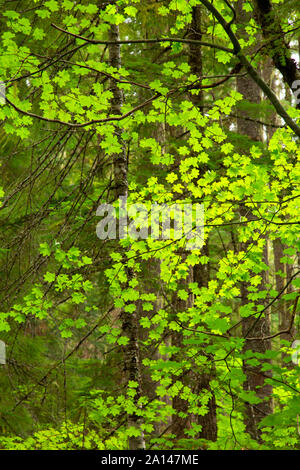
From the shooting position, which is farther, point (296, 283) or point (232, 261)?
point (232, 261)

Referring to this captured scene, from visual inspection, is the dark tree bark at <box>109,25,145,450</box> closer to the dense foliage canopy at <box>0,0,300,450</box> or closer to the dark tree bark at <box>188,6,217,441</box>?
the dense foliage canopy at <box>0,0,300,450</box>

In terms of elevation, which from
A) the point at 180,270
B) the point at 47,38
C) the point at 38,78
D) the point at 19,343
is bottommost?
the point at 19,343

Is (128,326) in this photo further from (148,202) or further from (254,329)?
(254,329)

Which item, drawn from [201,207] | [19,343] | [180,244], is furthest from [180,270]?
[19,343]

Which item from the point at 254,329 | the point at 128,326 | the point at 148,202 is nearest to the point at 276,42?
the point at 148,202

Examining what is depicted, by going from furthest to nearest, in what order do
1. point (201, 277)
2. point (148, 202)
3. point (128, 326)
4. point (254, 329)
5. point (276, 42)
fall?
1. point (254, 329)
2. point (201, 277)
3. point (128, 326)
4. point (148, 202)
5. point (276, 42)

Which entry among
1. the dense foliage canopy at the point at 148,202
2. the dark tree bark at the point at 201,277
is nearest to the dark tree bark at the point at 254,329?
the dense foliage canopy at the point at 148,202

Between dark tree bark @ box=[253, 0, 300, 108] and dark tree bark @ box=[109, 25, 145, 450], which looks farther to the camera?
dark tree bark @ box=[109, 25, 145, 450]

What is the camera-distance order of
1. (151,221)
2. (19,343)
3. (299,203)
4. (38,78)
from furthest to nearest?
(19,343)
(151,221)
(299,203)
(38,78)

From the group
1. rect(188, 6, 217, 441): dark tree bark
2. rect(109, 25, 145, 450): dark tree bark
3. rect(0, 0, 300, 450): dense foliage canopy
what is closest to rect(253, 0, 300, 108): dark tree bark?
rect(0, 0, 300, 450): dense foliage canopy

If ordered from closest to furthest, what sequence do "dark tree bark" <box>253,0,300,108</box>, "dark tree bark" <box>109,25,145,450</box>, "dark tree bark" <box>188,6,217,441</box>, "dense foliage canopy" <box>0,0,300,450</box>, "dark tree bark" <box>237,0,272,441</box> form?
1. "dense foliage canopy" <box>0,0,300,450</box>
2. "dark tree bark" <box>253,0,300,108</box>
3. "dark tree bark" <box>109,25,145,450</box>
4. "dark tree bark" <box>188,6,217,441</box>
5. "dark tree bark" <box>237,0,272,441</box>

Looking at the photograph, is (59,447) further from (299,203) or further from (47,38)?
(47,38)

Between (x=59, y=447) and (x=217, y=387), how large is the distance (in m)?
2.89
